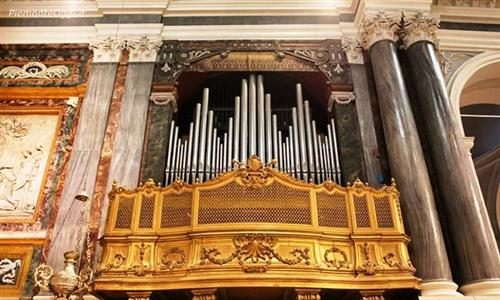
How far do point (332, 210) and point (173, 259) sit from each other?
171cm

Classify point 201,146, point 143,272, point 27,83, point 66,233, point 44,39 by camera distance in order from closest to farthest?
point 143,272 < point 66,233 < point 201,146 < point 27,83 < point 44,39

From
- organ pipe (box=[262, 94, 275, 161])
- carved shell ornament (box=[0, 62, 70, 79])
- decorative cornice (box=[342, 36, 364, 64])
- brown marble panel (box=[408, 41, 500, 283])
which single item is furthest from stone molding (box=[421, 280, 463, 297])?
carved shell ornament (box=[0, 62, 70, 79])

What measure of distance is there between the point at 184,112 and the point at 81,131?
5.76ft

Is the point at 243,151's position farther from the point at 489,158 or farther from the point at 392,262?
the point at 489,158

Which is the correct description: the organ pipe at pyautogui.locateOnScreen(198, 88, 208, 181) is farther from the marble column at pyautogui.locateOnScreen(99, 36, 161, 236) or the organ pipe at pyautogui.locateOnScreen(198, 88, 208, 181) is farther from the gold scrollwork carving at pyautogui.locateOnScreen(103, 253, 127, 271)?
the gold scrollwork carving at pyautogui.locateOnScreen(103, 253, 127, 271)

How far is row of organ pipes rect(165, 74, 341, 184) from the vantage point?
5441 mm

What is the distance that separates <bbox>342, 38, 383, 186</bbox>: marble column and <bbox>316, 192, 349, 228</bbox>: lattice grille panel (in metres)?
1.01

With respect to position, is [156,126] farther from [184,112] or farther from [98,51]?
[98,51]

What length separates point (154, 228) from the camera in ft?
14.3

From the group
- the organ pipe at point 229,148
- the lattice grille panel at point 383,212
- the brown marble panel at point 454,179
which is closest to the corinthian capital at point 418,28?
the brown marble panel at point 454,179

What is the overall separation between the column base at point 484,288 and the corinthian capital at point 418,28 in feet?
11.1

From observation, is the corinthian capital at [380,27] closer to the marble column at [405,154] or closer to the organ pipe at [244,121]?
the marble column at [405,154]

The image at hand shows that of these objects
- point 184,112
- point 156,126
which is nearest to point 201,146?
point 156,126

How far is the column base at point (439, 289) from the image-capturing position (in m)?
4.28
